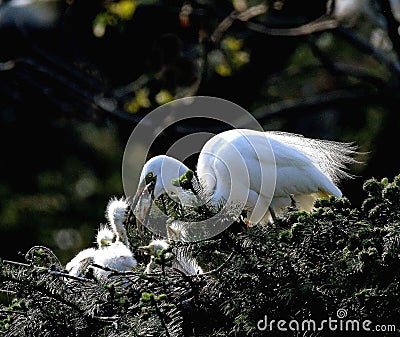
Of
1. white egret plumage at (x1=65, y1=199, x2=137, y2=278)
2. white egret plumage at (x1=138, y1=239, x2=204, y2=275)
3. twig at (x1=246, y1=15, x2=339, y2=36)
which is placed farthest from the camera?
twig at (x1=246, y1=15, x2=339, y2=36)

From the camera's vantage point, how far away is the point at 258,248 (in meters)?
2.34

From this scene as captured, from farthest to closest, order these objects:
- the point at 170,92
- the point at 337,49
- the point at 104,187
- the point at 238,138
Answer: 1. the point at 337,49
2. the point at 104,187
3. the point at 170,92
4. the point at 238,138

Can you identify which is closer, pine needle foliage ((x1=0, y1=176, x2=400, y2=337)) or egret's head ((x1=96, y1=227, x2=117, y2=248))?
pine needle foliage ((x1=0, y1=176, x2=400, y2=337))

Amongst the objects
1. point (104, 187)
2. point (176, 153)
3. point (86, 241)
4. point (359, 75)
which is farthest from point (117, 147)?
point (176, 153)

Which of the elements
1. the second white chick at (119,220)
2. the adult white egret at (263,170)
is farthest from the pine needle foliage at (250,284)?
the adult white egret at (263,170)

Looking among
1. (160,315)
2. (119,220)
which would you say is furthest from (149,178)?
(160,315)

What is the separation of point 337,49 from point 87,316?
31.5ft

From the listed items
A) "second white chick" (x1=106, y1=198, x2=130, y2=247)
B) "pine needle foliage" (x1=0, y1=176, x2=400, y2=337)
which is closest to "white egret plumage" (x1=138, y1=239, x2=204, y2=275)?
"pine needle foliage" (x1=0, y1=176, x2=400, y2=337)

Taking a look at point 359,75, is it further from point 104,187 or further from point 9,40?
point 104,187
